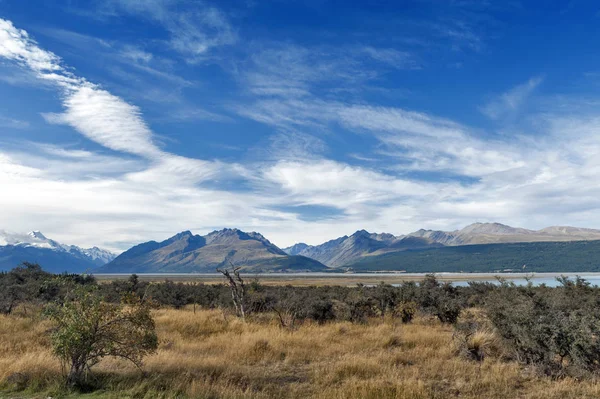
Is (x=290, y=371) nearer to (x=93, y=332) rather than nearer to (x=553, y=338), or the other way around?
(x=93, y=332)

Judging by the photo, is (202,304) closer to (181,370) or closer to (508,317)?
(181,370)

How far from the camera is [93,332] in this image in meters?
9.83

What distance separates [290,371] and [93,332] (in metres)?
5.63

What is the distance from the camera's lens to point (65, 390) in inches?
363

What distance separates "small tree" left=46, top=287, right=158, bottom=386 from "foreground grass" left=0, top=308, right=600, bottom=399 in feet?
1.96

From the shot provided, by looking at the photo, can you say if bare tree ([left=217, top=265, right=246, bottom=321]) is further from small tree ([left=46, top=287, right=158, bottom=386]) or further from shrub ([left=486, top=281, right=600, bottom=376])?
shrub ([left=486, top=281, right=600, bottom=376])

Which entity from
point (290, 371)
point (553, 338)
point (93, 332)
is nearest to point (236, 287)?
point (290, 371)

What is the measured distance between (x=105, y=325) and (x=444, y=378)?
9279 mm

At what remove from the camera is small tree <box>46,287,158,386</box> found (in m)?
9.48

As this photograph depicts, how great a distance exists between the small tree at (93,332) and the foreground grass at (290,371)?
23.5 inches

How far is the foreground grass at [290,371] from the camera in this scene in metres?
9.23

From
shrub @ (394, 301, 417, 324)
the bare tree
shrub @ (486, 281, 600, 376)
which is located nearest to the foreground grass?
shrub @ (486, 281, 600, 376)

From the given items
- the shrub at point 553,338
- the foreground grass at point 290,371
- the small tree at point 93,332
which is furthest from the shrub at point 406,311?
the small tree at point 93,332

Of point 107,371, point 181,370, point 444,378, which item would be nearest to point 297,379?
point 181,370
